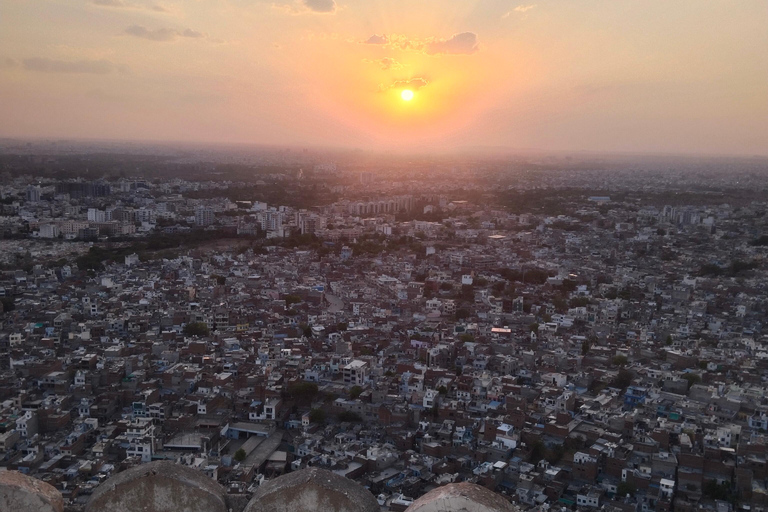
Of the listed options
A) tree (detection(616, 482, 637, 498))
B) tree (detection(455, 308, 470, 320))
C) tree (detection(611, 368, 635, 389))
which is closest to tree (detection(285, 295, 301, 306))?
tree (detection(455, 308, 470, 320))

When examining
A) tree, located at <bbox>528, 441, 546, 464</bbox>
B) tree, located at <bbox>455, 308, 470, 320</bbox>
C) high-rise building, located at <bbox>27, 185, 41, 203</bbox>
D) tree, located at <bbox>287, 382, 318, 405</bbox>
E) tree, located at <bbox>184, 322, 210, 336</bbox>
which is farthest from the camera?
high-rise building, located at <bbox>27, 185, 41, 203</bbox>

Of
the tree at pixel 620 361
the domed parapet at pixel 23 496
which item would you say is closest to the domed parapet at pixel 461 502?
the domed parapet at pixel 23 496

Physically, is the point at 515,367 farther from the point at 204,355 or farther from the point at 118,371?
the point at 118,371

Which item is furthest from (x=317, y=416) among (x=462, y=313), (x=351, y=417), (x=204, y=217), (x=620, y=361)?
(x=204, y=217)

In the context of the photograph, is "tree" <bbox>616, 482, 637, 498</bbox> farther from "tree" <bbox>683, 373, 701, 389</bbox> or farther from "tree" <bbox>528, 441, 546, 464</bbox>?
"tree" <bbox>683, 373, 701, 389</bbox>

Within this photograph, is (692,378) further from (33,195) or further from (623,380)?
(33,195)
